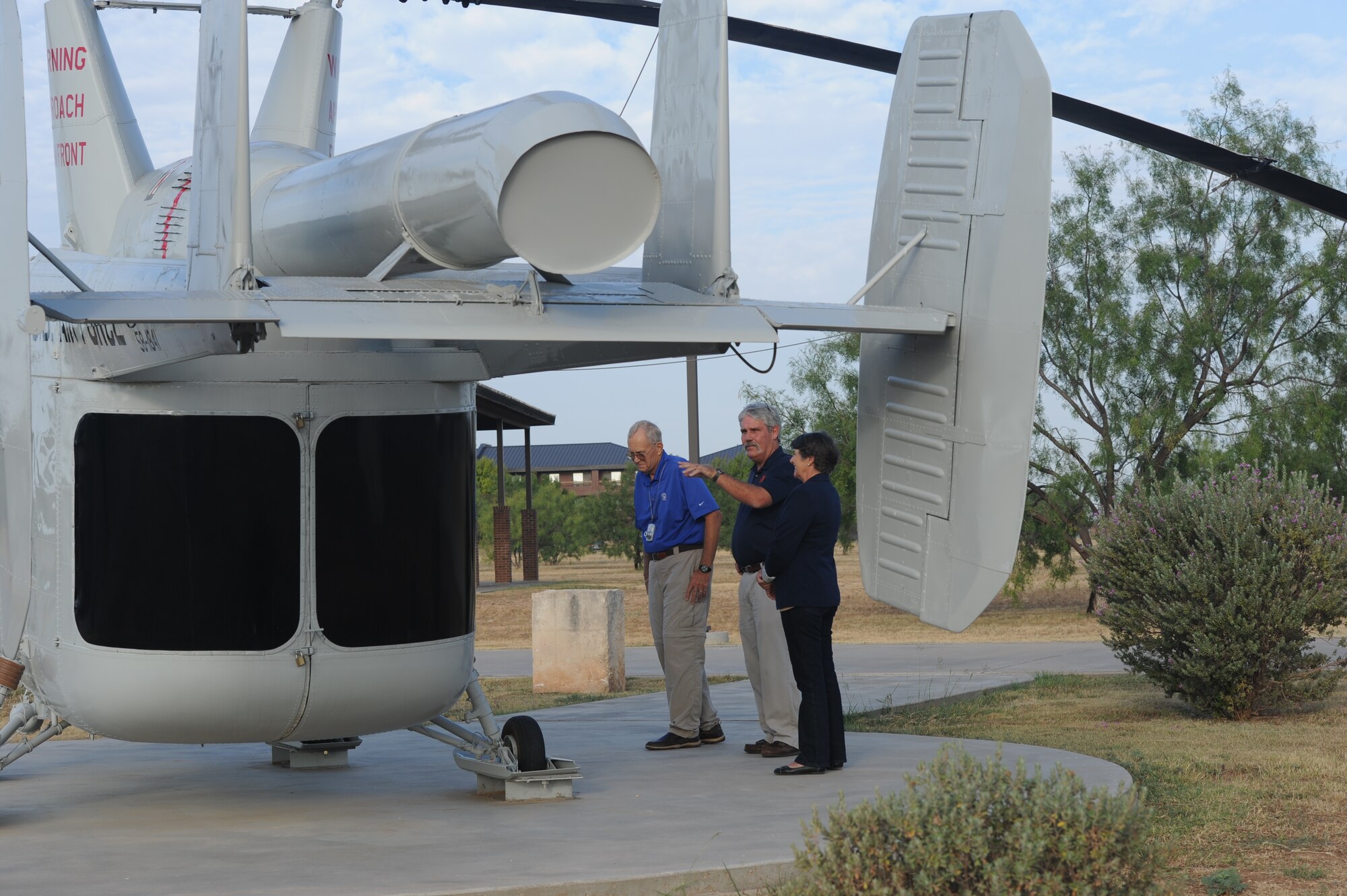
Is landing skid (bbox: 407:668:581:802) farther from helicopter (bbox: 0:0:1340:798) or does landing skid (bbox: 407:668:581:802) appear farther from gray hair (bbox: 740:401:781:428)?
gray hair (bbox: 740:401:781:428)

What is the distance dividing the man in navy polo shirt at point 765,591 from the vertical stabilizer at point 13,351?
3555 mm

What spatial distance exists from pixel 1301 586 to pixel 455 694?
6.27 m

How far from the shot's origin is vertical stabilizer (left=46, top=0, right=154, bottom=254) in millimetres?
8375

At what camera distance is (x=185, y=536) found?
251 inches

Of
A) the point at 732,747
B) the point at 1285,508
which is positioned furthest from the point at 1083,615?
the point at 732,747

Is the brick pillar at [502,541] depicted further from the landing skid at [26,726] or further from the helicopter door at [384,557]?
the helicopter door at [384,557]

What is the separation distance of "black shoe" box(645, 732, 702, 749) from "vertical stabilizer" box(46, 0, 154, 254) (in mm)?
4384

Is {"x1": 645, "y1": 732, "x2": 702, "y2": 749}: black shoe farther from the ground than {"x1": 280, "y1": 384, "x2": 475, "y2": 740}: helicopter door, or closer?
closer

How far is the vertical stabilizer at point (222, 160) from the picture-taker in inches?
225

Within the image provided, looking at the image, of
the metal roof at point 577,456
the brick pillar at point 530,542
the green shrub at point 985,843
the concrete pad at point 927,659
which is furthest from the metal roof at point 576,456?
the green shrub at point 985,843

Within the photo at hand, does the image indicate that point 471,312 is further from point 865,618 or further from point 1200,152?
point 865,618

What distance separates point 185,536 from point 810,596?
3.10 m

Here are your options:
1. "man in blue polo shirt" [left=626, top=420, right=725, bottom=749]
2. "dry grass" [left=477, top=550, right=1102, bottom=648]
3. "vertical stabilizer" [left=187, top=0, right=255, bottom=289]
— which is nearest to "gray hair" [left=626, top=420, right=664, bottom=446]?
"man in blue polo shirt" [left=626, top=420, right=725, bottom=749]

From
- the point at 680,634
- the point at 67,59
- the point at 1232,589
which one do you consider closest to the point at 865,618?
the point at 1232,589
